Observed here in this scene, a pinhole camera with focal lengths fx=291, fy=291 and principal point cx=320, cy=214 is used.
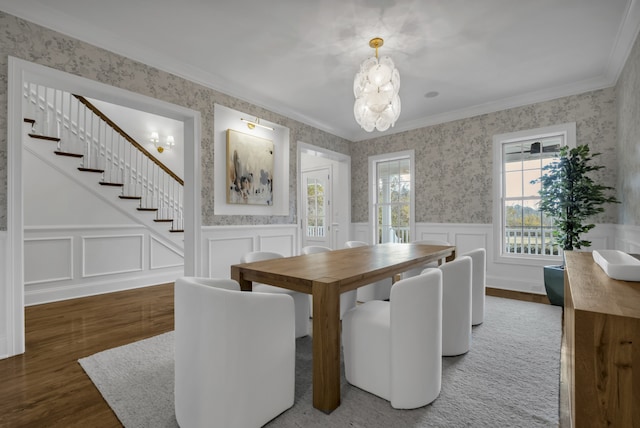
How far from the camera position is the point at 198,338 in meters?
1.28

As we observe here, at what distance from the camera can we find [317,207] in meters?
6.73

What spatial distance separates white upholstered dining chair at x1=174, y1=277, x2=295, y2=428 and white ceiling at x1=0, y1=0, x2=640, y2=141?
2.27m

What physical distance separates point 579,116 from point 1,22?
5.96m

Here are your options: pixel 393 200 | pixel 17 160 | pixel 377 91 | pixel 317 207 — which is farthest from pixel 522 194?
pixel 17 160

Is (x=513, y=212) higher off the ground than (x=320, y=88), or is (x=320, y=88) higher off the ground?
(x=320, y=88)

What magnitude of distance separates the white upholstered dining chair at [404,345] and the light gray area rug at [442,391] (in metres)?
0.09

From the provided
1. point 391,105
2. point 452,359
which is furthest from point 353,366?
point 391,105

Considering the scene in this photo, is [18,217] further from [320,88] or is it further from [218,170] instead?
[320,88]

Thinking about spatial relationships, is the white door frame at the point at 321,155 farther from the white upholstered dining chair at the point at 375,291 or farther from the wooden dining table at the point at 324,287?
the wooden dining table at the point at 324,287

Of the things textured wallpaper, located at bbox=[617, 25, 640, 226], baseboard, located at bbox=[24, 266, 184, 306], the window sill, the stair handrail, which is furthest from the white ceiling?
baseboard, located at bbox=[24, 266, 184, 306]

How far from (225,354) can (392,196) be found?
187 inches

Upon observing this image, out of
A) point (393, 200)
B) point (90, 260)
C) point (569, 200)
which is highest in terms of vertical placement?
point (393, 200)

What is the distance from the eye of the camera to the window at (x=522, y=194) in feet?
13.4

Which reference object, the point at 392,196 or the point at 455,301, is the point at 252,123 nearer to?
the point at 392,196
